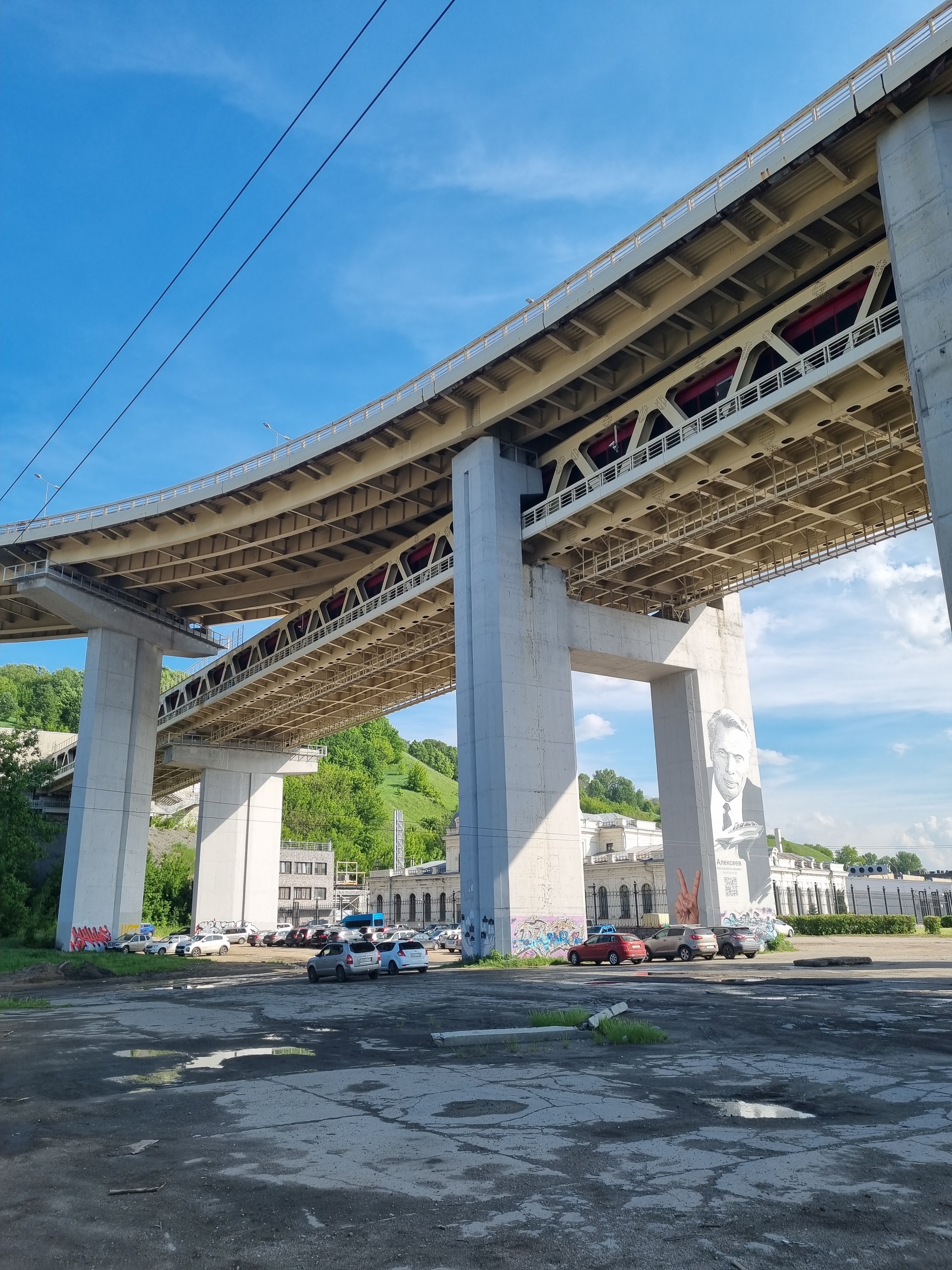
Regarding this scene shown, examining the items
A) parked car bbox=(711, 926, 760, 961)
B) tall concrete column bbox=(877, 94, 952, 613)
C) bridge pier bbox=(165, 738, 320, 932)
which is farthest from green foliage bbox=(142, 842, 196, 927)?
tall concrete column bbox=(877, 94, 952, 613)

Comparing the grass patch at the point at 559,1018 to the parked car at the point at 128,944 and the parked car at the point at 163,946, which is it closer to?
the parked car at the point at 163,946

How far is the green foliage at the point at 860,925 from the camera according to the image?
2167 inches

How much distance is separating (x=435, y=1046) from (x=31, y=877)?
230 feet

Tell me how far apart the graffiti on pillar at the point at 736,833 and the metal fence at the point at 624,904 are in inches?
1394

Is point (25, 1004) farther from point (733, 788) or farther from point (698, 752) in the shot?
point (733, 788)

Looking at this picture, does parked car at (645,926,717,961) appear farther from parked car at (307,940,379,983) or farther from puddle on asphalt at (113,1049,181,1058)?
puddle on asphalt at (113,1049,181,1058)

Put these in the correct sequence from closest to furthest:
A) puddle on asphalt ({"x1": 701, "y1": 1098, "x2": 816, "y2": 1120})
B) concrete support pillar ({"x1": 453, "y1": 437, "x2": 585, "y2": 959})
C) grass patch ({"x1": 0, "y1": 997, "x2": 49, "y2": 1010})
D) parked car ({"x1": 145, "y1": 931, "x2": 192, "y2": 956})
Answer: puddle on asphalt ({"x1": 701, "y1": 1098, "x2": 816, "y2": 1120}) < grass patch ({"x1": 0, "y1": 997, "x2": 49, "y2": 1010}) < concrete support pillar ({"x1": 453, "y1": 437, "x2": 585, "y2": 959}) < parked car ({"x1": 145, "y1": 931, "x2": 192, "y2": 956})

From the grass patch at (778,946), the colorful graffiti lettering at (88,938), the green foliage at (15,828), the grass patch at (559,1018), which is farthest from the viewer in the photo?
the green foliage at (15,828)

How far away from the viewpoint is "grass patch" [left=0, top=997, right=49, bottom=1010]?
74.5ft

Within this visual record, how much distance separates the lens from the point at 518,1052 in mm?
12062

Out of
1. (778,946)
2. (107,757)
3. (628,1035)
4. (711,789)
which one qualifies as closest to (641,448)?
(711,789)

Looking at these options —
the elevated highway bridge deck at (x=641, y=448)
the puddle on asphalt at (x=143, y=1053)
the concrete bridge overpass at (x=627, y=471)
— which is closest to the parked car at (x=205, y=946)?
the concrete bridge overpass at (x=627, y=471)

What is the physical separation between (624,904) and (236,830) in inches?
1283

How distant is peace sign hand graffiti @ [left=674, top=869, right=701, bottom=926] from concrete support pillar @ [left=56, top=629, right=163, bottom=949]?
1116 inches
